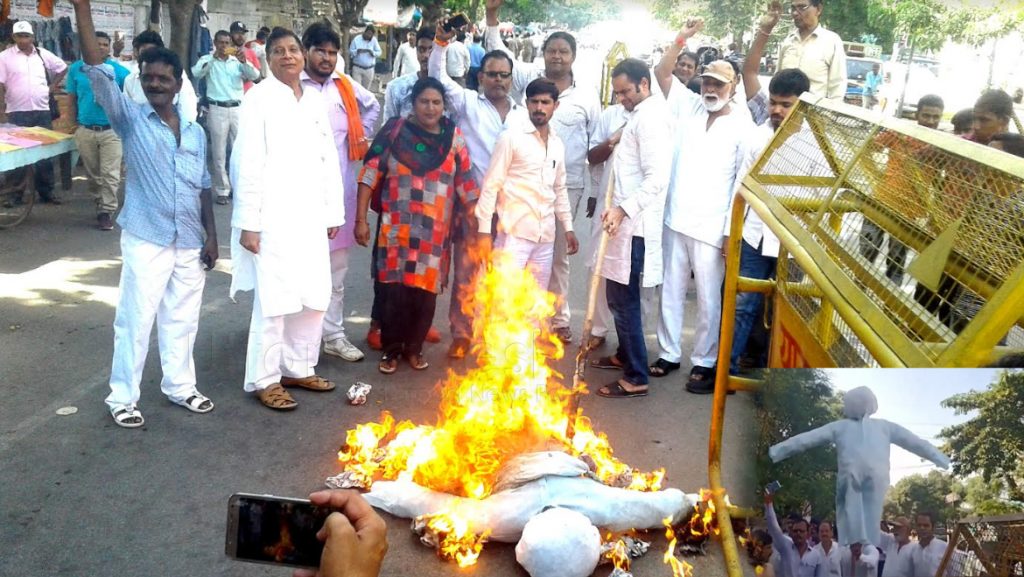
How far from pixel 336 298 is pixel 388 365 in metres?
0.62

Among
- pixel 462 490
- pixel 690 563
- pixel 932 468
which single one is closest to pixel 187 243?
pixel 462 490

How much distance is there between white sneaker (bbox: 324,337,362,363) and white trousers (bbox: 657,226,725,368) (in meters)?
2.12

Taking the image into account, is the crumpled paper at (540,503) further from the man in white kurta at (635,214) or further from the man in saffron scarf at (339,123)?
the man in saffron scarf at (339,123)

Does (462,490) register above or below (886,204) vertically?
below

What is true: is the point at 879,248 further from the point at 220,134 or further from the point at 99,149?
the point at 220,134

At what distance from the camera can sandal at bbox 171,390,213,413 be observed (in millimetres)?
4953

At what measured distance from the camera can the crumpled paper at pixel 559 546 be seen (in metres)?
3.41

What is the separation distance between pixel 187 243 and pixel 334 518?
3.27 meters

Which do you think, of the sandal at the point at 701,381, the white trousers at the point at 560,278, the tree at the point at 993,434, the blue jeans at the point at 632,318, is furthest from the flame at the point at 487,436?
the tree at the point at 993,434

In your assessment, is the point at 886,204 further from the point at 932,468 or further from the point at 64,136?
the point at 64,136

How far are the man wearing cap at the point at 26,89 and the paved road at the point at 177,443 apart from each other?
10.8 ft

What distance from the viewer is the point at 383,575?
3.59m

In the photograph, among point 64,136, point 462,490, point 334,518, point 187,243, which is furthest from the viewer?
point 64,136

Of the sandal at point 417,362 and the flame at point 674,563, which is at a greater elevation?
the sandal at point 417,362
